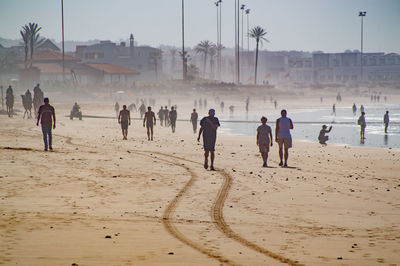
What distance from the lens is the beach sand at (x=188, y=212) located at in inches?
234

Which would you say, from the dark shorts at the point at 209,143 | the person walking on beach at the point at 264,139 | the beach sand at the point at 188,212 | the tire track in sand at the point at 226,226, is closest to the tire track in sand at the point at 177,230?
the beach sand at the point at 188,212

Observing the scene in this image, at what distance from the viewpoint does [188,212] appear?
8.50m

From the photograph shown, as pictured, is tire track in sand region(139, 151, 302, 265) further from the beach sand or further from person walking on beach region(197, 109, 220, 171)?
person walking on beach region(197, 109, 220, 171)

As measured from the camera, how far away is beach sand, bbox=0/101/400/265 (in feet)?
19.5

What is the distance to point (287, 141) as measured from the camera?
15.1m

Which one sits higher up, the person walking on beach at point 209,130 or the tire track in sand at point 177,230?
the person walking on beach at point 209,130

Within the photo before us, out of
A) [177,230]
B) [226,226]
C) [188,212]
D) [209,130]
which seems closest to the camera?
[177,230]

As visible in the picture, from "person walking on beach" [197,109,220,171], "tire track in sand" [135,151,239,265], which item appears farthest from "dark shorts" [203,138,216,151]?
"tire track in sand" [135,151,239,265]

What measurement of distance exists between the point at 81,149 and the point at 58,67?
71615mm

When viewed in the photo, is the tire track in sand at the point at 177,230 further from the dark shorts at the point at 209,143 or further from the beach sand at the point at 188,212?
the dark shorts at the point at 209,143

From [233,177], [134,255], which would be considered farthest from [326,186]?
[134,255]

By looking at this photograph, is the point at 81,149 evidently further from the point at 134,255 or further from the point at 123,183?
the point at 134,255

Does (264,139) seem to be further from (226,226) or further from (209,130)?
(226,226)

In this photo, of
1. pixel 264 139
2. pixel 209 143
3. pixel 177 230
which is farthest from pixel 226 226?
pixel 264 139
